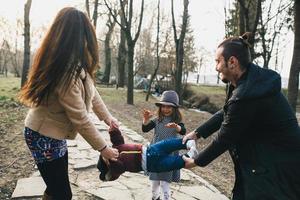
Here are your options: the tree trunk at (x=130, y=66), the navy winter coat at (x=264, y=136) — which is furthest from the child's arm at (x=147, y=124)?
the tree trunk at (x=130, y=66)

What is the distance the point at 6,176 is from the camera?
217 inches

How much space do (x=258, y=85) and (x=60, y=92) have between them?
1.43 metres

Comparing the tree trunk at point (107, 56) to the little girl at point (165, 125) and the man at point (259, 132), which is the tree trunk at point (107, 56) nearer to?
the little girl at point (165, 125)

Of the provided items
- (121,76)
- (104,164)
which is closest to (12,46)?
(121,76)

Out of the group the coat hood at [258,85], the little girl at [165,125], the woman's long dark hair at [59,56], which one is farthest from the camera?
the little girl at [165,125]

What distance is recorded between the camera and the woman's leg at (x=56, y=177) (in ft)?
10.1

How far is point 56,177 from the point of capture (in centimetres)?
309

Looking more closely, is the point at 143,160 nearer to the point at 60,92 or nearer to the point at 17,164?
the point at 60,92

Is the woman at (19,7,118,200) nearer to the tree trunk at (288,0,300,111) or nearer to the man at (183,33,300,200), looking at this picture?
the man at (183,33,300,200)

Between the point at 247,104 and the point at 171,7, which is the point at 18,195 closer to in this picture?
the point at 247,104

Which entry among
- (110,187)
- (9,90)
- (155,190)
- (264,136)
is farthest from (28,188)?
(9,90)

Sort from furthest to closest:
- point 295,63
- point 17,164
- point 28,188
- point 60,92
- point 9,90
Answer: point 9,90 → point 295,63 → point 17,164 → point 28,188 → point 60,92

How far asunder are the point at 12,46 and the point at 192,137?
60.1 m

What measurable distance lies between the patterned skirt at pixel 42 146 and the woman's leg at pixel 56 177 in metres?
0.05
